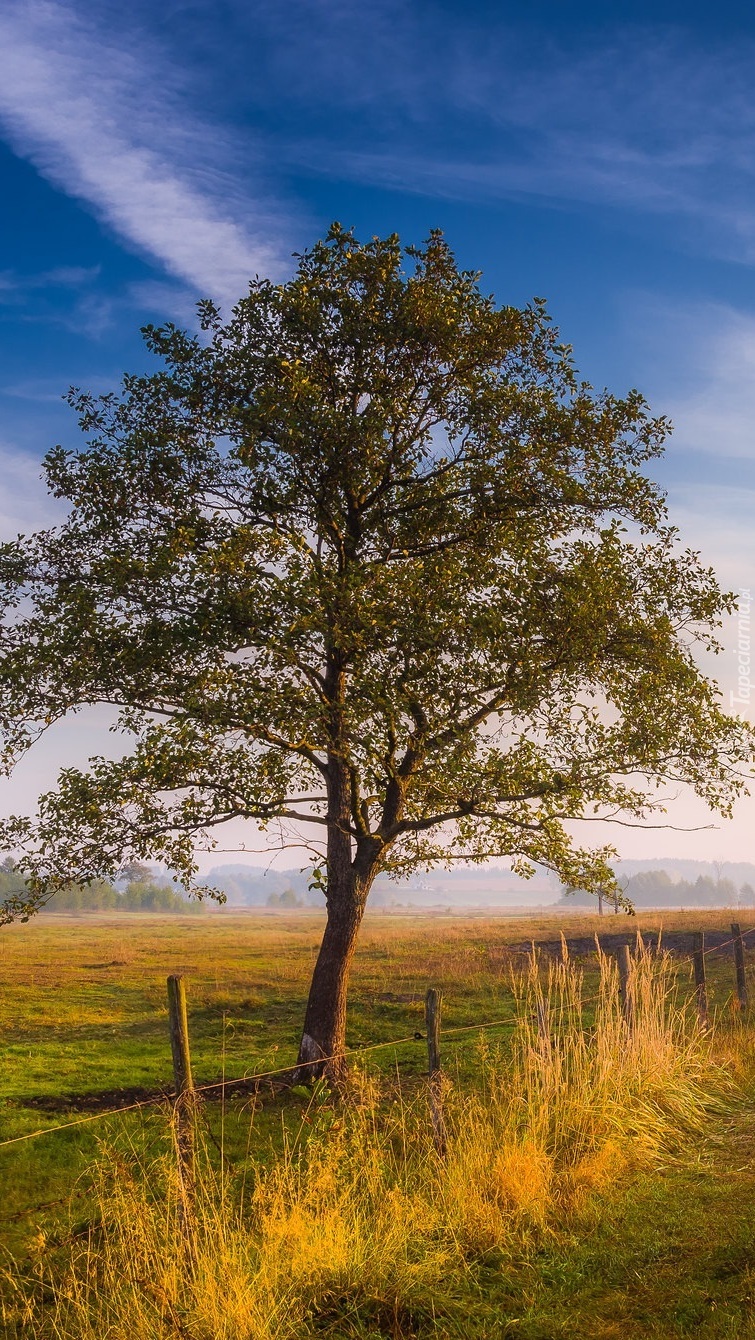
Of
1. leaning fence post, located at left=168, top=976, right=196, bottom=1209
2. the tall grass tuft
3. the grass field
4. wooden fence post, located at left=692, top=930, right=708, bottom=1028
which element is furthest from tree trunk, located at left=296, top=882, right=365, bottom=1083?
leaning fence post, located at left=168, top=976, right=196, bottom=1209

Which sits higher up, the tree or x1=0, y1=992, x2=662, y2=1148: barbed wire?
the tree

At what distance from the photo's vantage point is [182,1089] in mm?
8438

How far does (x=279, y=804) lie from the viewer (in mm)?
16406

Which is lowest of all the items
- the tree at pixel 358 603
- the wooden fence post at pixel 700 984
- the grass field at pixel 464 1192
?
the grass field at pixel 464 1192

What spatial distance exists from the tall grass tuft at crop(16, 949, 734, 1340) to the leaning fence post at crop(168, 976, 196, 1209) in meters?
0.22

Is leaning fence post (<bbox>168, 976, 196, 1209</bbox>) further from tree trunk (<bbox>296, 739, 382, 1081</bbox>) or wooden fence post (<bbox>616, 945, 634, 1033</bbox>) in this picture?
tree trunk (<bbox>296, 739, 382, 1081</bbox>)

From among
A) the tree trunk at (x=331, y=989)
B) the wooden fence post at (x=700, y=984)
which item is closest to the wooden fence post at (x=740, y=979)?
the wooden fence post at (x=700, y=984)

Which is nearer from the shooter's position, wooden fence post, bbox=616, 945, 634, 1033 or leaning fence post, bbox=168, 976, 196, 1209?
leaning fence post, bbox=168, 976, 196, 1209

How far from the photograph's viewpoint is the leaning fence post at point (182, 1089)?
321 inches

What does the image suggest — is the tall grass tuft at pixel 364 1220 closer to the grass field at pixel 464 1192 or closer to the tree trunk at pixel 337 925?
the grass field at pixel 464 1192

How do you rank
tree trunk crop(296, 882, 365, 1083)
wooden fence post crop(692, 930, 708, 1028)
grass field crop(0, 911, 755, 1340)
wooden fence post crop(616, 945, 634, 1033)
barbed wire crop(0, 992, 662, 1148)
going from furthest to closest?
wooden fence post crop(692, 930, 708, 1028) < tree trunk crop(296, 882, 365, 1083) < wooden fence post crop(616, 945, 634, 1033) < barbed wire crop(0, 992, 662, 1148) < grass field crop(0, 911, 755, 1340)

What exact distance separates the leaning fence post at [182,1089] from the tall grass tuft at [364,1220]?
219 millimetres

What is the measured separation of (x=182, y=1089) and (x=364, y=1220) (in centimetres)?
201

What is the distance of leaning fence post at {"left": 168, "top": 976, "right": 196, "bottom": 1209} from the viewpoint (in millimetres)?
8164
